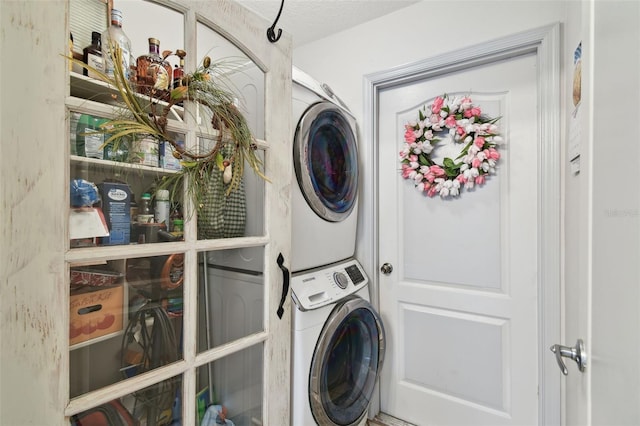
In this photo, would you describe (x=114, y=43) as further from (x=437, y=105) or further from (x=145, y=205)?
(x=437, y=105)

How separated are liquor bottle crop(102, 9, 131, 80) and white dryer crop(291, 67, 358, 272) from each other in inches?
29.0

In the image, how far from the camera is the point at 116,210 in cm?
78

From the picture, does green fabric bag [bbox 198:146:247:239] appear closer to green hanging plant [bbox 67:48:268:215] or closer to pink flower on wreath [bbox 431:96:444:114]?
green hanging plant [bbox 67:48:268:215]

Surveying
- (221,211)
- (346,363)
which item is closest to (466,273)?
(346,363)

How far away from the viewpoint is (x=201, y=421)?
38.2 inches

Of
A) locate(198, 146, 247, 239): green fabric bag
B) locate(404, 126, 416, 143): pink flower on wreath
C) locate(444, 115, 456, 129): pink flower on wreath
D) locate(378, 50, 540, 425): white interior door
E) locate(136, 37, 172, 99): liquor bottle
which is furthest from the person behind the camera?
locate(404, 126, 416, 143): pink flower on wreath

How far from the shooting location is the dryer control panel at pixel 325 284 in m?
1.37

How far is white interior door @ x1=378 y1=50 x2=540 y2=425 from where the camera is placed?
5.21 feet

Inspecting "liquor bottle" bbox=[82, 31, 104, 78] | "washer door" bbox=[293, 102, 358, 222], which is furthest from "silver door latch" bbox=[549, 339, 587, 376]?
"liquor bottle" bbox=[82, 31, 104, 78]

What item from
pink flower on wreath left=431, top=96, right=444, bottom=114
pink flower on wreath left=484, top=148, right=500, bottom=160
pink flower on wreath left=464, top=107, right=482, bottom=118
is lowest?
pink flower on wreath left=484, top=148, right=500, bottom=160

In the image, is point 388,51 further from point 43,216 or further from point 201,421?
point 201,421

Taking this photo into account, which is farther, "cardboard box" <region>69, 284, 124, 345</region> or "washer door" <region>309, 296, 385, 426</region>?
"washer door" <region>309, 296, 385, 426</region>

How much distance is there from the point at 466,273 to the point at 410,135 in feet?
2.77

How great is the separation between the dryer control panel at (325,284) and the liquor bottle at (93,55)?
993 millimetres
